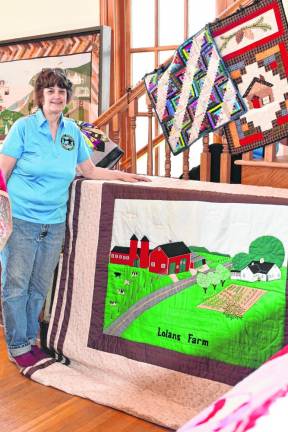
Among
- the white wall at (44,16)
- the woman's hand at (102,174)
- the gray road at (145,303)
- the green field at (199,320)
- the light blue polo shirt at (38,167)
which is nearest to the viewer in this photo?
the green field at (199,320)

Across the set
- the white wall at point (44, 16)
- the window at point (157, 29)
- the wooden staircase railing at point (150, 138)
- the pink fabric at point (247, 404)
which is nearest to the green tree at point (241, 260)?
the wooden staircase railing at point (150, 138)

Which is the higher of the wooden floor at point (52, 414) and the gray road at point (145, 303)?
the gray road at point (145, 303)

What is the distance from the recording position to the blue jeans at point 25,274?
2479mm

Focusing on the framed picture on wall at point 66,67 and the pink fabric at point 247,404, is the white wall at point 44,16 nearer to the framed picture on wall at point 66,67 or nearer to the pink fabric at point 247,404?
the framed picture on wall at point 66,67

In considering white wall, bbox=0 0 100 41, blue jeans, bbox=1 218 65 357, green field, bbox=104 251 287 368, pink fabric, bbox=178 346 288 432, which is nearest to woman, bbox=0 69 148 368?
blue jeans, bbox=1 218 65 357

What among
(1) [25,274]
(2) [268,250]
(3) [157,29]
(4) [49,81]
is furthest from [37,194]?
(3) [157,29]

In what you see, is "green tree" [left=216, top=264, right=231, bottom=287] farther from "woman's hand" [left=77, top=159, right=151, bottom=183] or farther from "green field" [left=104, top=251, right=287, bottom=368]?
"woman's hand" [left=77, top=159, right=151, bottom=183]

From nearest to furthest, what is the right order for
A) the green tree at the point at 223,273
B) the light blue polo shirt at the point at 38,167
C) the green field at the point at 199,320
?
1. the green field at the point at 199,320
2. the green tree at the point at 223,273
3. the light blue polo shirt at the point at 38,167

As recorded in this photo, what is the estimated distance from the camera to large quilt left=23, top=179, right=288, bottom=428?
2.08 metres

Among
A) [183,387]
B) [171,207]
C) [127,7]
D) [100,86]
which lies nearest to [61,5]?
[127,7]

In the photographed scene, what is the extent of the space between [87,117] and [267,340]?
3.04 metres

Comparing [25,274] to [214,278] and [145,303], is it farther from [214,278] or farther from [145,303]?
[214,278]

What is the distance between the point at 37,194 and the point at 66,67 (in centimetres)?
254

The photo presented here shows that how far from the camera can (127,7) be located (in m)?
4.77
